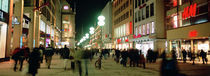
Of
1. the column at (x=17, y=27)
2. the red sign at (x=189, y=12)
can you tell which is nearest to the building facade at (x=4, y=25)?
the column at (x=17, y=27)

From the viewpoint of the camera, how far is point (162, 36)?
3447cm

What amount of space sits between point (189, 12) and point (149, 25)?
45.7 ft

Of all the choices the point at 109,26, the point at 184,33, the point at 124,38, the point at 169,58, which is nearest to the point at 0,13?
the point at 169,58

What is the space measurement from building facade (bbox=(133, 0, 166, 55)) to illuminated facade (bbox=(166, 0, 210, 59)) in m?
4.87

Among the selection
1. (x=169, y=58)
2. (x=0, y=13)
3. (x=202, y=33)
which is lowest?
(x=169, y=58)

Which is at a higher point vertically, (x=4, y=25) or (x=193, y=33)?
(x=4, y=25)

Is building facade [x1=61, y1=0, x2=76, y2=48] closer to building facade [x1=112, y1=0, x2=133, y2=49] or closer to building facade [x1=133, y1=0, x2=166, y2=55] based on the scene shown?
building facade [x1=112, y1=0, x2=133, y2=49]

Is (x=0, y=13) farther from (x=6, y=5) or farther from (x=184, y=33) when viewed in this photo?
(x=184, y=33)

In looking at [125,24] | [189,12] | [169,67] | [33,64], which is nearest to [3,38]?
[33,64]

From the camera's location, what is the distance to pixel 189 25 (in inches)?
945

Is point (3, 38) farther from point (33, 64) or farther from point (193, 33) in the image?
point (193, 33)

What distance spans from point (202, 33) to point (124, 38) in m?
33.6

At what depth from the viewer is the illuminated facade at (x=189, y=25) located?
21906mm

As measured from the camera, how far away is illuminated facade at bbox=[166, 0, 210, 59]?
21906mm
